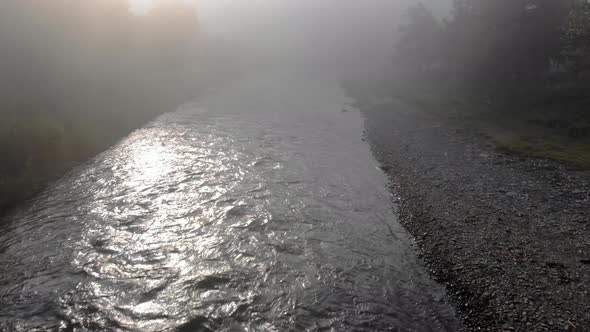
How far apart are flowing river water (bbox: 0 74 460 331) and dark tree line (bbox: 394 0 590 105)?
28139 millimetres

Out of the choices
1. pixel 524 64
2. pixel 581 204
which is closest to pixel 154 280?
pixel 581 204

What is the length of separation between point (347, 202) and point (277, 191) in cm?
446

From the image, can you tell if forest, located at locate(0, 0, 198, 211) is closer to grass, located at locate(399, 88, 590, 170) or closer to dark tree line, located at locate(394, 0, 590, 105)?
grass, located at locate(399, 88, 590, 170)

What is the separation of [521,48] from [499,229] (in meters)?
40.7

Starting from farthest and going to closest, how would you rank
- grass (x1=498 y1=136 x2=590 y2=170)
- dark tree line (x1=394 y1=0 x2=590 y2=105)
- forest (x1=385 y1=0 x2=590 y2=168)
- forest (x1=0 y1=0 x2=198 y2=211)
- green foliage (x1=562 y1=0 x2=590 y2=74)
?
dark tree line (x1=394 y1=0 x2=590 y2=105), forest (x1=385 y1=0 x2=590 y2=168), green foliage (x1=562 y1=0 x2=590 y2=74), forest (x1=0 y1=0 x2=198 y2=211), grass (x1=498 y1=136 x2=590 y2=170)

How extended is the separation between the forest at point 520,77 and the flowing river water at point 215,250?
17.6 meters

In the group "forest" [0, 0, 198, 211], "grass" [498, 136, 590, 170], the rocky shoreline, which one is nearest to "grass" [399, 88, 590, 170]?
"grass" [498, 136, 590, 170]

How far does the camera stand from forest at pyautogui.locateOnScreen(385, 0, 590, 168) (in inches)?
1292

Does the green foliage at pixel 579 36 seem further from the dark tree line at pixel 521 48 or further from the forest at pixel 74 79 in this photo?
the forest at pixel 74 79

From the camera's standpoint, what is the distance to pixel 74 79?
43.2 meters

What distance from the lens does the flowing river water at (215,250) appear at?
13.2 metres

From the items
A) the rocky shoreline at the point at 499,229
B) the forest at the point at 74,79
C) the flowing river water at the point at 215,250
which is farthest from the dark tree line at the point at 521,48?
the forest at the point at 74,79

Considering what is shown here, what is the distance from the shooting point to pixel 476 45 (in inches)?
2368

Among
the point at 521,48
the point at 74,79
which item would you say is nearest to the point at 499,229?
the point at 521,48
